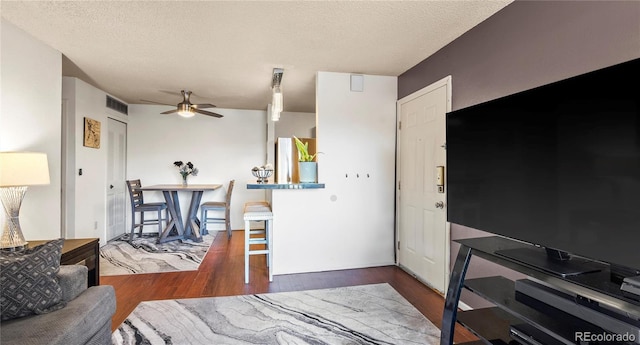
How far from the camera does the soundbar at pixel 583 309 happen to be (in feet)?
3.19

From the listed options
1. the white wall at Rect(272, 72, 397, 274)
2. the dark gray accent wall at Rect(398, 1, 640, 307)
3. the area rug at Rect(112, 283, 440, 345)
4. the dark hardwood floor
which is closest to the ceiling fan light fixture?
the white wall at Rect(272, 72, 397, 274)

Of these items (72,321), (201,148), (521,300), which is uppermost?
(201,148)

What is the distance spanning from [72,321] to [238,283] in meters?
1.71

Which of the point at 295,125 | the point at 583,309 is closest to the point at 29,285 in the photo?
the point at 583,309

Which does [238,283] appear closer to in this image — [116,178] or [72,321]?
[72,321]

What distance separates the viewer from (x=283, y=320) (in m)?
2.25

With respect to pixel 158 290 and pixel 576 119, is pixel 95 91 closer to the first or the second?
pixel 158 290

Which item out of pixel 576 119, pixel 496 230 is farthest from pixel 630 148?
pixel 496 230

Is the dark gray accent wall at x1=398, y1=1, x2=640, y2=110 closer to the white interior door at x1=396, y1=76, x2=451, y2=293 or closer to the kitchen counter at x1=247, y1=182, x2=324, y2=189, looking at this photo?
the white interior door at x1=396, y1=76, x2=451, y2=293

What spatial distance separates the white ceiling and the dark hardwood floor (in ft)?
7.60

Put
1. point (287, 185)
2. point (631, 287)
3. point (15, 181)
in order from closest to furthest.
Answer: point (631, 287)
point (15, 181)
point (287, 185)

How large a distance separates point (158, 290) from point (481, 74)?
3466 mm

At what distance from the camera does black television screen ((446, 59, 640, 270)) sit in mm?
979

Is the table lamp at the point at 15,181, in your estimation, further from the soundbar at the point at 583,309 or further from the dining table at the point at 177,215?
the soundbar at the point at 583,309
